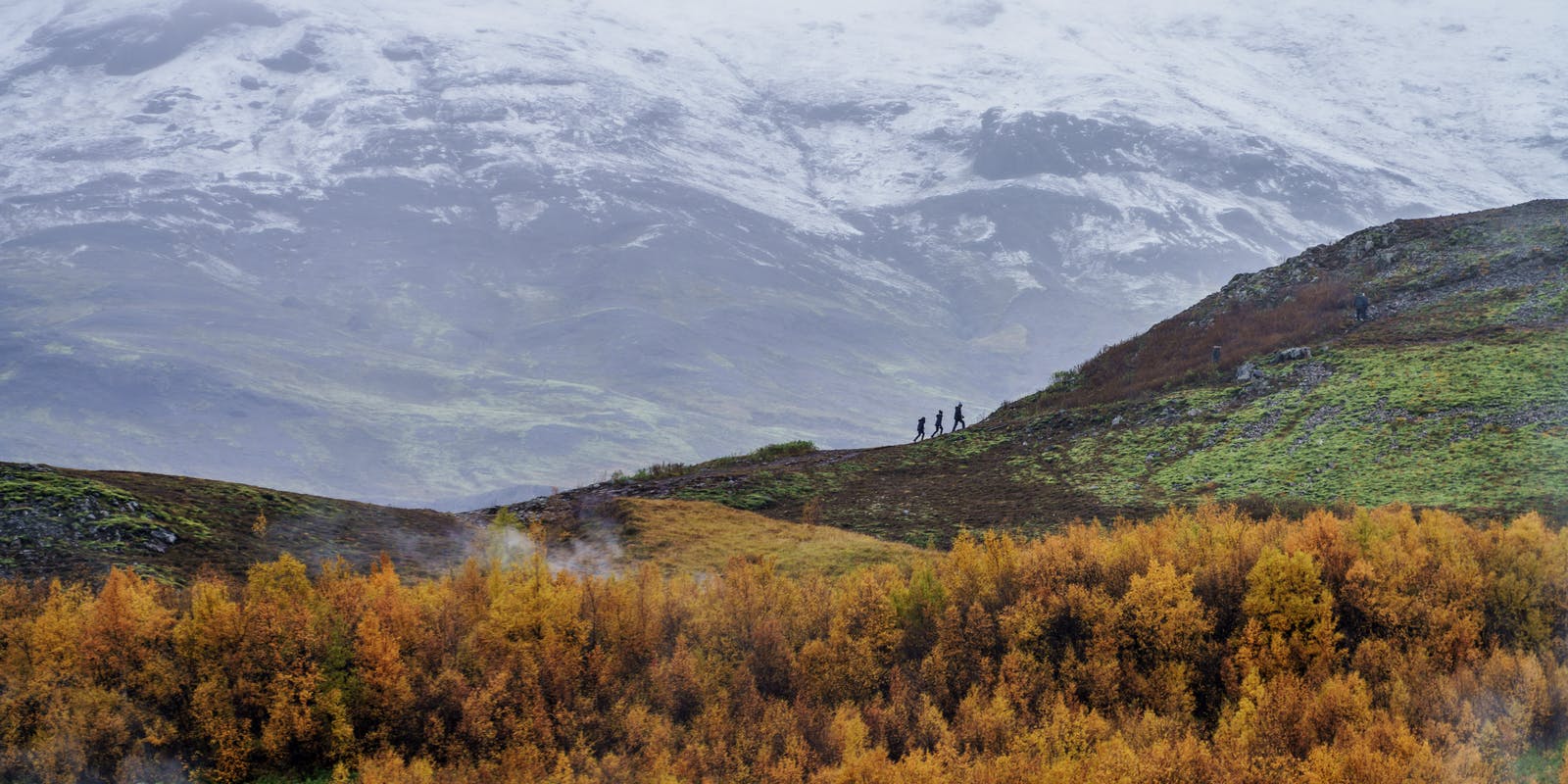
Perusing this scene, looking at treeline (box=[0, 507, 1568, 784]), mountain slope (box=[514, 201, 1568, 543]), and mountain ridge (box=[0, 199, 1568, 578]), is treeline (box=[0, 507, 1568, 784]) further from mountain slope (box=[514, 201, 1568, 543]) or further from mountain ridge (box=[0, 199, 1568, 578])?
mountain slope (box=[514, 201, 1568, 543])

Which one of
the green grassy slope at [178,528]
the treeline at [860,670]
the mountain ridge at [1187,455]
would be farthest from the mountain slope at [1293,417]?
the treeline at [860,670]

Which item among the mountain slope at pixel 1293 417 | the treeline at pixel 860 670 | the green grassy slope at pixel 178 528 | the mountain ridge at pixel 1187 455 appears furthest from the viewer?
the mountain slope at pixel 1293 417

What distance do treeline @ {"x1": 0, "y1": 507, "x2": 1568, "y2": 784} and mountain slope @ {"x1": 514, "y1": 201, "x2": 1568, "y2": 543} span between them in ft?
35.7

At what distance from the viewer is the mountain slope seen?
38719mm

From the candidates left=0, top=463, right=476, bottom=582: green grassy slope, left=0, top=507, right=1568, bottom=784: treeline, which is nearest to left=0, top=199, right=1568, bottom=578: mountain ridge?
left=0, top=463, right=476, bottom=582: green grassy slope

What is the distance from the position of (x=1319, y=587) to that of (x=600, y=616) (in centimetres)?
1584

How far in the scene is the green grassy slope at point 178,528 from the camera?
29.1m

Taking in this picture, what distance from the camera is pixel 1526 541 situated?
25859 millimetres

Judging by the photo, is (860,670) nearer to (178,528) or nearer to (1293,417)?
(178,528)

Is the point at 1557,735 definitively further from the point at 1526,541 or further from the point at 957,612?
the point at 957,612

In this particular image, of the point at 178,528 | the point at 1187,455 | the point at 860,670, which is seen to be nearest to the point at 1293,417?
the point at 1187,455

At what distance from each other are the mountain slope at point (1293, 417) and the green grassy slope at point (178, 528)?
281 inches

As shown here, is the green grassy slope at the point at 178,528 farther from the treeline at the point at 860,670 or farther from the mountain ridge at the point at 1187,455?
the treeline at the point at 860,670

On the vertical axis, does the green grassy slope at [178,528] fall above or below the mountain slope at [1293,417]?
below
